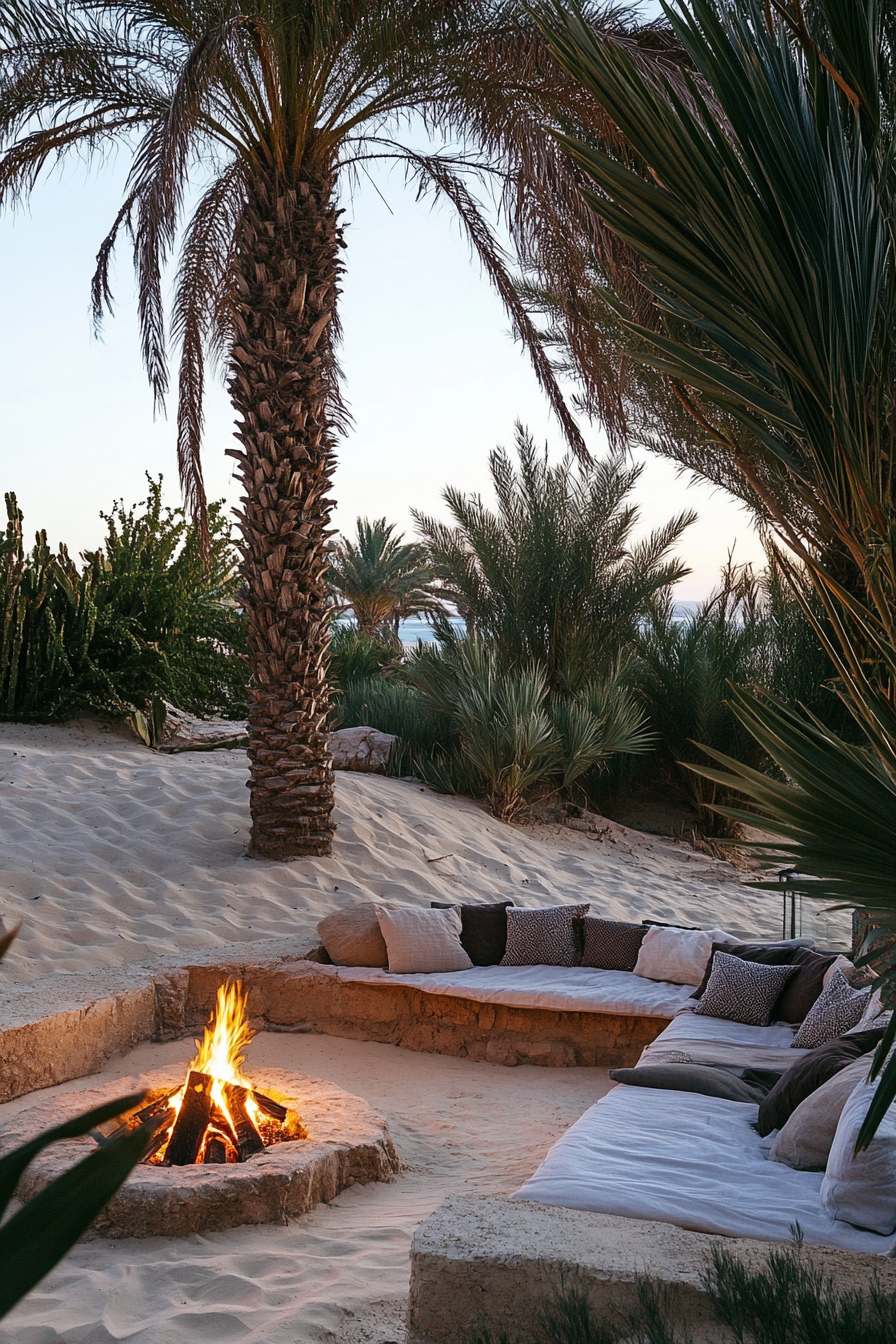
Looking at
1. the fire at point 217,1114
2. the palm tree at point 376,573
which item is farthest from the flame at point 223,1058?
the palm tree at point 376,573

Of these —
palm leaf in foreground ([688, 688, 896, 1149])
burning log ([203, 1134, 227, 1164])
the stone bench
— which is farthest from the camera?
the stone bench

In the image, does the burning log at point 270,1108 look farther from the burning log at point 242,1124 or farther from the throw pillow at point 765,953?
the throw pillow at point 765,953

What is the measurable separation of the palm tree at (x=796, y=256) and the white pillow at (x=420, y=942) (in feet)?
13.4

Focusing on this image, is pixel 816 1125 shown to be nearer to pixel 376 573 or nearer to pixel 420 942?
pixel 420 942

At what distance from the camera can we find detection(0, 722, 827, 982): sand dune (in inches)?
260

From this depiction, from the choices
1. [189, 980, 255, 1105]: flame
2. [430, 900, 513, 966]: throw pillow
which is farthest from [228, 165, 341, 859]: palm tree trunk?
[189, 980, 255, 1105]: flame

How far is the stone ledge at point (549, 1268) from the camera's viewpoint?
2467 mm

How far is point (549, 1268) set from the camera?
2557 mm

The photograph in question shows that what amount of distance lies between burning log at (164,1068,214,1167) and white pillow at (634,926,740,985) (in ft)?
8.64

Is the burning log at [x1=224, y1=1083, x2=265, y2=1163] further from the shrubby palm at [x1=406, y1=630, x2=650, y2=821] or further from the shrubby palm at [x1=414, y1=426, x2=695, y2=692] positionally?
the shrubby palm at [x1=414, y1=426, x2=695, y2=692]

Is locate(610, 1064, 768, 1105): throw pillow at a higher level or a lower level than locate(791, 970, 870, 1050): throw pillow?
lower

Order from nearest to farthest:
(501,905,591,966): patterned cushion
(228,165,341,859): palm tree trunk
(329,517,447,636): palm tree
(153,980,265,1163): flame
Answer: (153,980,265,1163): flame < (501,905,591,966): patterned cushion < (228,165,341,859): palm tree trunk < (329,517,447,636): palm tree

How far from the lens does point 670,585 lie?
1314 cm

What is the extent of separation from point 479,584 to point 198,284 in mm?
5138
